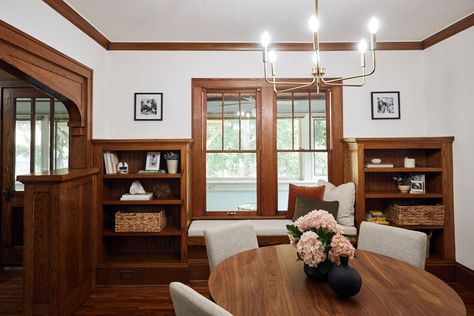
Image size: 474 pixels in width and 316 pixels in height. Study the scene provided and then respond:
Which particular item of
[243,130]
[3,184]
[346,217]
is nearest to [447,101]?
[346,217]

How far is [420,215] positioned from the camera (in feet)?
10.7

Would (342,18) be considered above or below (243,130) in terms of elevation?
above

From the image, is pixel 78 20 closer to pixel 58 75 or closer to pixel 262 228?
pixel 58 75

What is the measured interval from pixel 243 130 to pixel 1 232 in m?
3.30

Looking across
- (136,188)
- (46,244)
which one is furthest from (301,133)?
(46,244)

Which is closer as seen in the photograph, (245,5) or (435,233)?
(245,5)

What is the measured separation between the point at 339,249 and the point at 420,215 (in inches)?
95.4

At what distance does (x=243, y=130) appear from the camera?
3.78 metres

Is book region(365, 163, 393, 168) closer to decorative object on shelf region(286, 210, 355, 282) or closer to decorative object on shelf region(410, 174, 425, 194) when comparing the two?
decorative object on shelf region(410, 174, 425, 194)

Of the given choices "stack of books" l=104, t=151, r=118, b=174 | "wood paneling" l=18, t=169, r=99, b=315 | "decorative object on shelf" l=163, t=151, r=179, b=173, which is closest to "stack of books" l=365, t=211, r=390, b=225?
"decorative object on shelf" l=163, t=151, r=179, b=173

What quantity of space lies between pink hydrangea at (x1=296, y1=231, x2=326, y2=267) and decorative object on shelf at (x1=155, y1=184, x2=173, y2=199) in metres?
2.33

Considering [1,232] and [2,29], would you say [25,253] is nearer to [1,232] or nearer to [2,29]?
[2,29]

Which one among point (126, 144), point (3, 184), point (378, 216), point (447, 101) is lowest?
point (378, 216)

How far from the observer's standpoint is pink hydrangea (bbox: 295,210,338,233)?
150 centimetres
